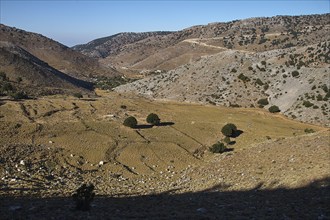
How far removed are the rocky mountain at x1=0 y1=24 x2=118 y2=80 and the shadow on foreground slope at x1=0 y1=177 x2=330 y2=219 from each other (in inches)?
5955

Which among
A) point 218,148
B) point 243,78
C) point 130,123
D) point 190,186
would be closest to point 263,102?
point 243,78

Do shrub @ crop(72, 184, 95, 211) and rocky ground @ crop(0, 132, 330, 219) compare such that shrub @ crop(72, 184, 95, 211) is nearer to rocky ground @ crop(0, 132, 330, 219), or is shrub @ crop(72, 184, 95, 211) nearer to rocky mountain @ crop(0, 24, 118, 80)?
rocky ground @ crop(0, 132, 330, 219)

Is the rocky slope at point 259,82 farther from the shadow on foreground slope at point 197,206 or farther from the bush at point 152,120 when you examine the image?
the shadow on foreground slope at point 197,206

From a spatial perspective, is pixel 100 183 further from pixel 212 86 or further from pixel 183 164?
pixel 212 86

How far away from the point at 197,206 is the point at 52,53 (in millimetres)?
181759

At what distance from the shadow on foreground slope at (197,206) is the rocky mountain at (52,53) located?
151 metres

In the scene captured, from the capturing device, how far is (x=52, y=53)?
187 metres

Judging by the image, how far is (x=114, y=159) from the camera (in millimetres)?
33406

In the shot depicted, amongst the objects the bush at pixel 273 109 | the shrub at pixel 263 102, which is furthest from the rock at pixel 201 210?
the shrub at pixel 263 102

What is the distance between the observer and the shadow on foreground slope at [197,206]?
1547 cm

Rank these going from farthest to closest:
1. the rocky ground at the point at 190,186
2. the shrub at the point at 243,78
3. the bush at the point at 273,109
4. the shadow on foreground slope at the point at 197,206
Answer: the shrub at the point at 243,78
the bush at the point at 273,109
the rocky ground at the point at 190,186
the shadow on foreground slope at the point at 197,206

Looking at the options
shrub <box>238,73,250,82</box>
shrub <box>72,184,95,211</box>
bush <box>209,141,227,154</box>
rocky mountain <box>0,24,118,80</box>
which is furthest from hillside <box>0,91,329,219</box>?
rocky mountain <box>0,24,118,80</box>

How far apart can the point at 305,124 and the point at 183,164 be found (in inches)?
Result: 1252

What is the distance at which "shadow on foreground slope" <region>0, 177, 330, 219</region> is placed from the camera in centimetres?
1547
